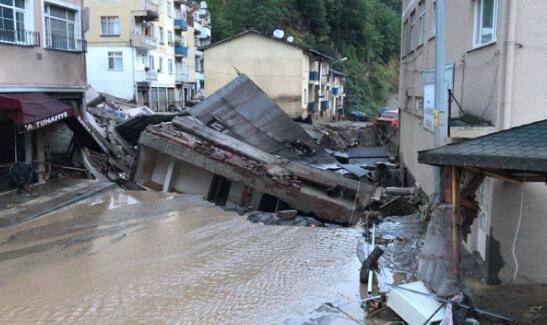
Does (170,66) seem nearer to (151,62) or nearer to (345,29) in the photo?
(151,62)

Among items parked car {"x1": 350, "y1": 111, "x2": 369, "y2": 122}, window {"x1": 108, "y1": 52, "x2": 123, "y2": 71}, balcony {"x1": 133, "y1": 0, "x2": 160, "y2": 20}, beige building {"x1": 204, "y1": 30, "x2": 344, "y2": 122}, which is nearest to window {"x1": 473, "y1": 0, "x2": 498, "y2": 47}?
beige building {"x1": 204, "y1": 30, "x2": 344, "y2": 122}

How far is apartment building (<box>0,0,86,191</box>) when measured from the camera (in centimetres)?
1529

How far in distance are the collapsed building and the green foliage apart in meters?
34.6

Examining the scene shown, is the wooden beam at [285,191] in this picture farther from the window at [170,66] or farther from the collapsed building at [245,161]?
the window at [170,66]

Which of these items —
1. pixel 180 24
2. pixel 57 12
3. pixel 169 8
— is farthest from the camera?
pixel 180 24

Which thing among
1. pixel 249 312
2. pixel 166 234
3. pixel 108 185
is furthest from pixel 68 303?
pixel 108 185

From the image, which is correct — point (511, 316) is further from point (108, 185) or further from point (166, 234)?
point (108, 185)

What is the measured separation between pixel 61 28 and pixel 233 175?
7.77 meters

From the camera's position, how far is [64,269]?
9.98 meters

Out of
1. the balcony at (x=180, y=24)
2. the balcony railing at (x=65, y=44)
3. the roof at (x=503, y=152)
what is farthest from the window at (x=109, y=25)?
the roof at (x=503, y=152)

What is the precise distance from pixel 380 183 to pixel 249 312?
15.1 metres

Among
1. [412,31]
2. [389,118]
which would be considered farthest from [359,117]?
[412,31]

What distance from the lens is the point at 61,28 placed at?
18.7 metres

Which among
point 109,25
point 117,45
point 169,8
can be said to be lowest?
point 117,45
